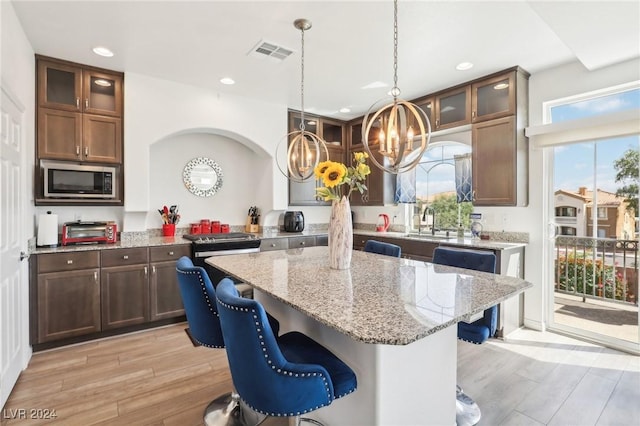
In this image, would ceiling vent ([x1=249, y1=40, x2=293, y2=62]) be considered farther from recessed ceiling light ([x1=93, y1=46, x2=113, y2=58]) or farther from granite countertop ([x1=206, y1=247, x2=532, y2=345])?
granite countertop ([x1=206, y1=247, x2=532, y2=345])

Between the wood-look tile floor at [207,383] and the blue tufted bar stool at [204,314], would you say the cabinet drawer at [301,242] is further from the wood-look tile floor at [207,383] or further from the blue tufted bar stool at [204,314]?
the blue tufted bar stool at [204,314]

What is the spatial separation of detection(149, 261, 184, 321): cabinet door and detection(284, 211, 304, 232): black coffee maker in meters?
1.71

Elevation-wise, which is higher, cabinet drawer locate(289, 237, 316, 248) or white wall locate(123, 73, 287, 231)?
white wall locate(123, 73, 287, 231)

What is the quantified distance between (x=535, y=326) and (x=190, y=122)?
14.6 feet

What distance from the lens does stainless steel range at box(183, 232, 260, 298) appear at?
3553 millimetres

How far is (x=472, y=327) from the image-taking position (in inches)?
77.4

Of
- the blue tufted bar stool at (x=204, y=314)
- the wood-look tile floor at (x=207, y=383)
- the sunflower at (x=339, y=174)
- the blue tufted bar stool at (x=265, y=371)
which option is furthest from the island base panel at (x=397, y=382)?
the sunflower at (x=339, y=174)

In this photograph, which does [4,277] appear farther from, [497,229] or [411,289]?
[497,229]

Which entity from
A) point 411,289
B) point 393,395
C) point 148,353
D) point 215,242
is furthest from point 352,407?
point 215,242

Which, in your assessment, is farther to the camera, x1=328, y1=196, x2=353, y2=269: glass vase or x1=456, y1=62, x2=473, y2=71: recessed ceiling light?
x1=456, y1=62, x2=473, y2=71: recessed ceiling light

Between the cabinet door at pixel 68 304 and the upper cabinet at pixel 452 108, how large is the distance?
409 centimetres

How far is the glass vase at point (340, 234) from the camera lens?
2018 mm

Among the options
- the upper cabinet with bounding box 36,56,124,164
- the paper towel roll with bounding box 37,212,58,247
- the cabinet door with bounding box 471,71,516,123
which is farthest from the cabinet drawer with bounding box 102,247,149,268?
the cabinet door with bounding box 471,71,516,123

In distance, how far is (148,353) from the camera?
292cm
